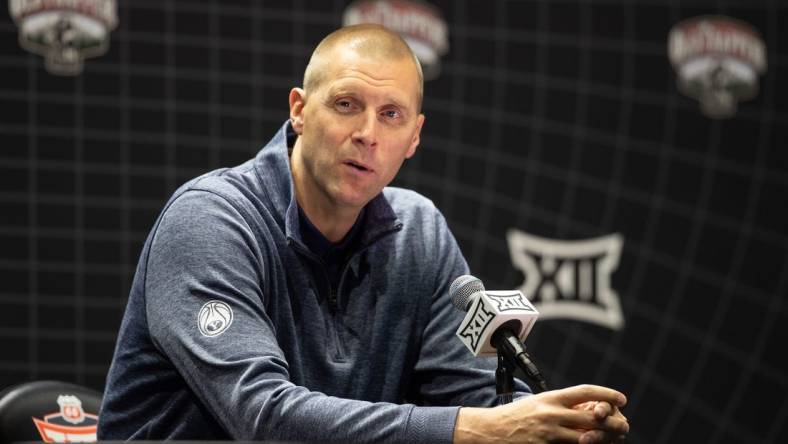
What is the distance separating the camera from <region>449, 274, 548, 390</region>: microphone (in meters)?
1.87

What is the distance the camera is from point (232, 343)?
1.94 metres

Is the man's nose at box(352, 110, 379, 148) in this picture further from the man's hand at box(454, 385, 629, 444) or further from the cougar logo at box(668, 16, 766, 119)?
the cougar logo at box(668, 16, 766, 119)

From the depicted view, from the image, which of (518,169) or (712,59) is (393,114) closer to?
(518,169)

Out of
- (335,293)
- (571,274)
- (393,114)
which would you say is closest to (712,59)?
(571,274)

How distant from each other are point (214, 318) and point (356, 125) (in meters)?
0.60

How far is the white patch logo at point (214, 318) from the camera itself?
6.43 feet

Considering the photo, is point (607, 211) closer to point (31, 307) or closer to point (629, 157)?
point (629, 157)

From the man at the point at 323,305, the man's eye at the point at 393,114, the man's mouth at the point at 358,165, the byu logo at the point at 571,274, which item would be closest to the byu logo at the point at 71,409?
the man at the point at 323,305

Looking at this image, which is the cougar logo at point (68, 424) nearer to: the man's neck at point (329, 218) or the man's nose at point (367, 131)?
the man's neck at point (329, 218)

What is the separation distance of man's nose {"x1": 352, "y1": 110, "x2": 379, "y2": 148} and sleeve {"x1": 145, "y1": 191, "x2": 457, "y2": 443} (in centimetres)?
33

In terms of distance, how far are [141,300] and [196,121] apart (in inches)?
74.1

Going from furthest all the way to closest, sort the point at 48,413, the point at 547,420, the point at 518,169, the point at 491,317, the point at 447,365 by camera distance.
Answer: the point at 518,169
the point at 48,413
the point at 447,365
the point at 491,317
the point at 547,420

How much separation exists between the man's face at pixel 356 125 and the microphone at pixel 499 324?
19.5 inches

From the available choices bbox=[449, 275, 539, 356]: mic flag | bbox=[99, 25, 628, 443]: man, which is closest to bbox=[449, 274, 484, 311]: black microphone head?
bbox=[449, 275, 539, 356]: mic flag
